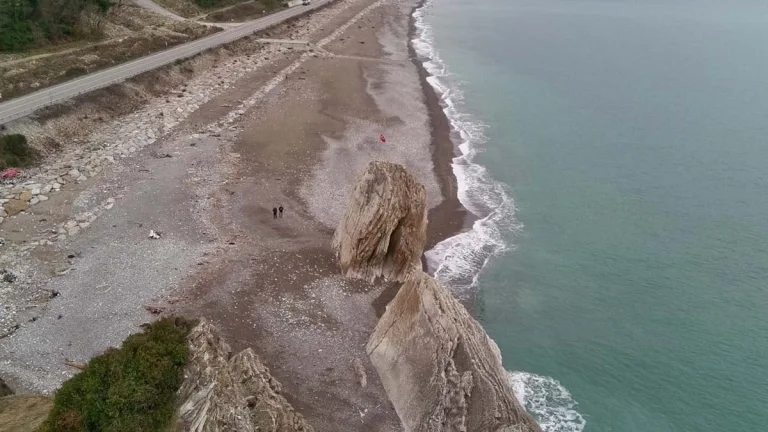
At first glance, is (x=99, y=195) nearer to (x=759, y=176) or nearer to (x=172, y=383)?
(x=172, y=383)

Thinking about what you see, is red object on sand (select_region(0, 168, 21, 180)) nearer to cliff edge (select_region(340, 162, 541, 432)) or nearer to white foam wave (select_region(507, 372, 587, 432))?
cliff edge (select_region(340, 162, 541, 432))

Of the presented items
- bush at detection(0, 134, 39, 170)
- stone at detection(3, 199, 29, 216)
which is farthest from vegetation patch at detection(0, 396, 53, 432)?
bush at detection(0, 134, 39, 170)

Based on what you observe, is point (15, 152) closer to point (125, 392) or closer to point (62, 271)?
point (62, 271)

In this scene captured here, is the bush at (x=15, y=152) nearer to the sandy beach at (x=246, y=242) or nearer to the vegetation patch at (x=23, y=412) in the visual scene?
the sandy beach at (x=246, y=242)

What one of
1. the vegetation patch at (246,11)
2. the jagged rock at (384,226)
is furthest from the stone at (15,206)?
the vegetation patch at (246,11)

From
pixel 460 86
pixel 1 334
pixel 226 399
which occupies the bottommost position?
pixel 460 86

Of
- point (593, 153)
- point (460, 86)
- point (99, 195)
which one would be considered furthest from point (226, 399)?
point (460, 86)
